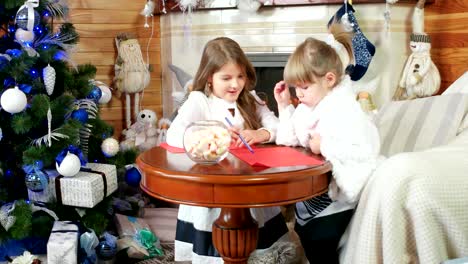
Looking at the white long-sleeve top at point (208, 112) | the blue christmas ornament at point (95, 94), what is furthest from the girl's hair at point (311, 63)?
the blue christmas ornament at point (95, 94)

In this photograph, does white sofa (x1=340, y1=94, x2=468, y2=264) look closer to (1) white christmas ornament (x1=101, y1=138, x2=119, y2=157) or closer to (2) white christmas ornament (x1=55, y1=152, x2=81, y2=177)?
(2) white christmas ornament (x1=55, y1=152, x2=81, y2=177)

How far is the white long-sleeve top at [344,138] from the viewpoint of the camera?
1.68 metres

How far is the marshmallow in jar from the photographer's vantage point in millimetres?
1560

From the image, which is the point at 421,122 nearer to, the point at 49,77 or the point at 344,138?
the point at 344,138

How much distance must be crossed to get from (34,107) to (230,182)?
4.51 ft

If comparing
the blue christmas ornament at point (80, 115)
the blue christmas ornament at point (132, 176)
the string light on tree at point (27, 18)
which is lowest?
the blue christmas ornament at point (132, 176)

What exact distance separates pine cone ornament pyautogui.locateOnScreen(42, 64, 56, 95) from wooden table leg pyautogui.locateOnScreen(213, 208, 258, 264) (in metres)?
1.23

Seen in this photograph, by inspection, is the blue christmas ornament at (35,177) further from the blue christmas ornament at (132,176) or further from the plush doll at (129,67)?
the plush doll at (129,67)

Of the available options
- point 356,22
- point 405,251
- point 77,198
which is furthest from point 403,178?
point 356,22

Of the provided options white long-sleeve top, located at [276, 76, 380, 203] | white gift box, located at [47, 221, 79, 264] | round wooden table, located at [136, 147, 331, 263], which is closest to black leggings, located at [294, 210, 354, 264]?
white long-sleeve top, located at [276, 76, 380, 203]

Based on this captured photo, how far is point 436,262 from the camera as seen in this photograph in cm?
162

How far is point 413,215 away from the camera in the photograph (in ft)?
5.38

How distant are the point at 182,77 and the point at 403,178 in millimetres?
2388

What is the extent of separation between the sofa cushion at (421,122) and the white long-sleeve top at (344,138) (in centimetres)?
61
